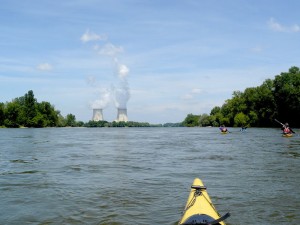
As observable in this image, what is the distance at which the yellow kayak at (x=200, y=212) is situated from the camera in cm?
744

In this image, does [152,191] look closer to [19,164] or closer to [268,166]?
[268,166]

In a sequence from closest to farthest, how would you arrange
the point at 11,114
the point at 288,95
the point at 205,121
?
the point at 288,95
the point at 11,114
the point at 205,121

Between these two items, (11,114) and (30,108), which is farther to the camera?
(30,108)

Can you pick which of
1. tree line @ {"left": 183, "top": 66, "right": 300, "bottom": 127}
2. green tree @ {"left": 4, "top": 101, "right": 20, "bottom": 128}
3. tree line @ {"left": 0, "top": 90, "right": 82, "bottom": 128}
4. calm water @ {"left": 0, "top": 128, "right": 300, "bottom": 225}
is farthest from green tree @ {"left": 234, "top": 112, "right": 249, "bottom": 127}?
calm water @ {"left": 0, "top": 128, "right": 300, "bottom": 225}

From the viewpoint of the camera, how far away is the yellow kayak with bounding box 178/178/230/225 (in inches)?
293

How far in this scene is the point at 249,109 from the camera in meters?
120

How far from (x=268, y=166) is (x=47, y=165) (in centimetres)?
1339

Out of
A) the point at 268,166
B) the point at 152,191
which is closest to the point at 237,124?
the point at 268,166

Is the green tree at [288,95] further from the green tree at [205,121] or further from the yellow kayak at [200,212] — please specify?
the yellow kayak at [200,212]

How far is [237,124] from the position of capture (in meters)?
121

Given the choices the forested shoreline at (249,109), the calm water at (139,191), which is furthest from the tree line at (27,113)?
the calm water at (139,191)

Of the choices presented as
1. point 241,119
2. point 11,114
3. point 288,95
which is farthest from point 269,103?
point 11,114

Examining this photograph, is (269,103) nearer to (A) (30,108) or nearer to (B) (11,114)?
(A) (30,108)

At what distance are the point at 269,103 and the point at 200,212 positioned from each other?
103 m
